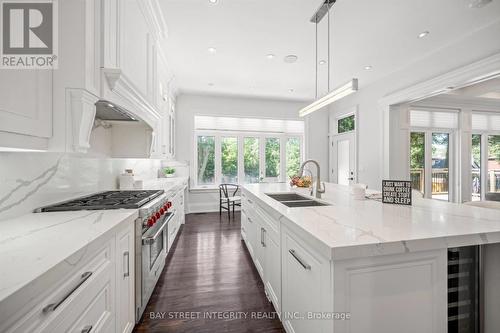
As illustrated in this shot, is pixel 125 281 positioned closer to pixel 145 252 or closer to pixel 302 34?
pixel 145 252

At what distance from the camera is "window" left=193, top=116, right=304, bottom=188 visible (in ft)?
18.1

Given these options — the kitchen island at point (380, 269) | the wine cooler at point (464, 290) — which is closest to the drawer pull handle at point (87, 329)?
the kitchen island at point (380, 269)

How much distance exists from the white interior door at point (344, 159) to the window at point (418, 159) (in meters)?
1.09

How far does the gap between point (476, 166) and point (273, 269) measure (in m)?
5.73

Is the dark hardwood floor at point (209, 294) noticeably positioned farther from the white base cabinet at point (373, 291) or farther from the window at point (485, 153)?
the window at point (485, 153)

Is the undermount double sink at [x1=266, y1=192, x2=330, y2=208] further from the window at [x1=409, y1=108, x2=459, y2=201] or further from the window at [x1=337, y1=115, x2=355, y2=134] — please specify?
the window at [x1=337, y1=115, x2=355, y2=134]

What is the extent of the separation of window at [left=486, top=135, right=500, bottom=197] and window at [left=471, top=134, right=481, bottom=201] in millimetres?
238

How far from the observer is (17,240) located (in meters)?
0.91

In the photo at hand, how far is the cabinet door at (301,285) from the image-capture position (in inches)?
38.3

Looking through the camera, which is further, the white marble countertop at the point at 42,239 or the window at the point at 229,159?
the window at the point at 229,159

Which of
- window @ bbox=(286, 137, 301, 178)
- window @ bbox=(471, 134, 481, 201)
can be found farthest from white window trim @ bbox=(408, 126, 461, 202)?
window @ bbox=(286, 137, 301, 178)

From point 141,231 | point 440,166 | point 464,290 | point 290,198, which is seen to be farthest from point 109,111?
point 440,166

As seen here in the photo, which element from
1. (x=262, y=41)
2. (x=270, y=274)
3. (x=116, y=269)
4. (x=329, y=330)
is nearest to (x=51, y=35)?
(x=116, y=269)

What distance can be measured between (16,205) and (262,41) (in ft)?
9.94
